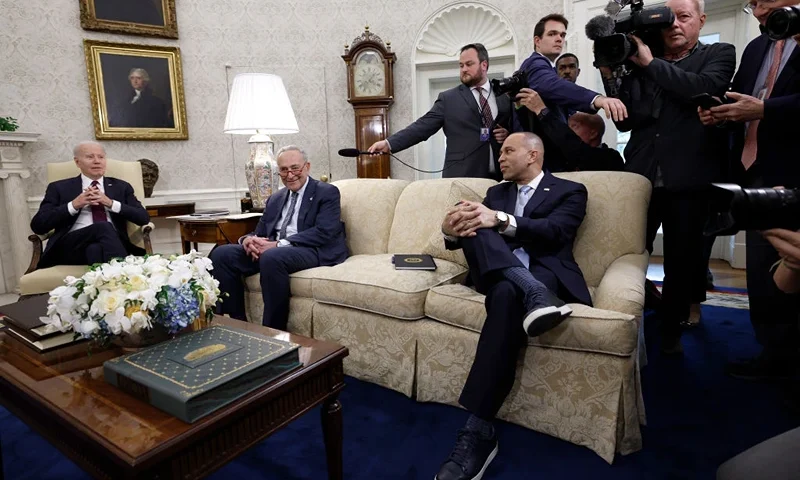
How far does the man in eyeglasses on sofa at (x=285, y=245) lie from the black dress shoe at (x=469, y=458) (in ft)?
3.69

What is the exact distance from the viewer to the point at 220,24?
4.61m

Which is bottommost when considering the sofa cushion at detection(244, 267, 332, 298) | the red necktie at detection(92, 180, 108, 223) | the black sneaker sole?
the black sneaker sole

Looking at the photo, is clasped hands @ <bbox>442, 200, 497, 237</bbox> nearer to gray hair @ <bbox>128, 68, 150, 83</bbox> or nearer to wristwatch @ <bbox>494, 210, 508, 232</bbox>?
wristwatch @ <bbox>494, 210, 508, 232</bbox>

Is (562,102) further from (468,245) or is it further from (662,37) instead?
(468,245)

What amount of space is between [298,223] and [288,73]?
2.86 m

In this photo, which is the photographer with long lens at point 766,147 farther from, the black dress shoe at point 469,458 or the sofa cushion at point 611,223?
the black dress shoe at point 469,458

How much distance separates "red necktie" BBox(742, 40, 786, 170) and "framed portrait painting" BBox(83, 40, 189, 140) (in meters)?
4.45

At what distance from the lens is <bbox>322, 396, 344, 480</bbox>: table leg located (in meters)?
1.28

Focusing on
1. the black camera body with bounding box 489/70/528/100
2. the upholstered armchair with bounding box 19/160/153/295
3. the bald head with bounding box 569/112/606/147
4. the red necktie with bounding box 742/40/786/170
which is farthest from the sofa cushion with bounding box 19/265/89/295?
the red necktie with bounding box 742/40/786/170

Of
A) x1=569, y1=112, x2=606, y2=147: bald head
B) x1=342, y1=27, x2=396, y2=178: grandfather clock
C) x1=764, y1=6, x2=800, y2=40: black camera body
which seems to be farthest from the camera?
x1=342, y1=27, x2=396, y2=178: grandfather clock

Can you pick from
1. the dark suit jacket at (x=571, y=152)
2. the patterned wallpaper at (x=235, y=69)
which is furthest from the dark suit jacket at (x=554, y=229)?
the patterned wallpaper at (x=235, y=69)

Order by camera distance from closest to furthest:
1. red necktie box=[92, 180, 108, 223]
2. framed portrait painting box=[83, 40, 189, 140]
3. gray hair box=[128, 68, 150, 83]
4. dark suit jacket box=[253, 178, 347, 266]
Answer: dark suit jacket box=[253, 178, 347, 266]
red necktie box=[92, 180, 108, 223]
framed portrait painting box=[83, 40, 189, 140]
gray hair box=[128, 68, 150, 83]

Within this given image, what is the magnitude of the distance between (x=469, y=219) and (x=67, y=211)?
236cm

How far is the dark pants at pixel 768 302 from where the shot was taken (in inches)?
66.4
